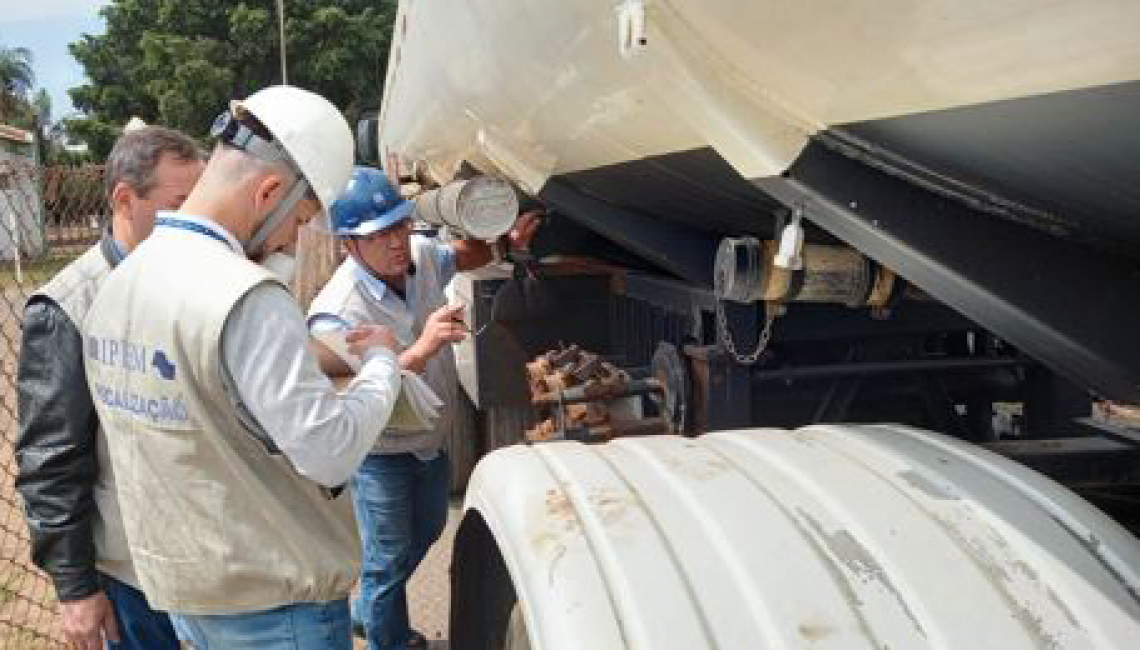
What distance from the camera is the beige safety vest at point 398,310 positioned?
11.4ft

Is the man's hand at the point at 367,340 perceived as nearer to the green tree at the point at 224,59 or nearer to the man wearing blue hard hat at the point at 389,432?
the man wearing blue hard hat at the point at 389,432

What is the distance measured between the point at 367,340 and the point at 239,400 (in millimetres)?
361

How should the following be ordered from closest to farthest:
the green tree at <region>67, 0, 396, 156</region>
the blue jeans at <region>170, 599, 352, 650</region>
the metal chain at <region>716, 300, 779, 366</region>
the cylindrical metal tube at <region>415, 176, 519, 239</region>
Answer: the blue jeans at <region>170, 599, 352, 650</region> < the metal chain at <region>716, 300, 779, 366</region> < the cylindrical metal tube at <region>415, 176, 519, 239</region> < the green tree at <region>67, 0, 396, 156</region>

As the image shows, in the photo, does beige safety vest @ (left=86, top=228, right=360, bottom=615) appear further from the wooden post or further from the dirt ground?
the wooden post

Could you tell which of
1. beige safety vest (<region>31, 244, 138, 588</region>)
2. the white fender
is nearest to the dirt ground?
beige safety vest (<region>31, 244, 138, 588</region>)

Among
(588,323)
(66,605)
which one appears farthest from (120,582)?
(588,323)

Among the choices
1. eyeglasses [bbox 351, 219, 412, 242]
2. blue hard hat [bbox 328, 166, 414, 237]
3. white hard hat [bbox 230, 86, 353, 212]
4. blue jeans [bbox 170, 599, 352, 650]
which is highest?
white hard hat [bbox 230, 86, 353, 212]

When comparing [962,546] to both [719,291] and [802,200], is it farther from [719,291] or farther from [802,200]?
[719,291]

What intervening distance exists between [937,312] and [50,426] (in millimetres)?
2375

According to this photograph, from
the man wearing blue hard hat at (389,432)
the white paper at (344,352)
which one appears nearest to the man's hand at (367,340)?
the white paper at (344,352)

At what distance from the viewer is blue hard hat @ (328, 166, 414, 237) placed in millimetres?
3449

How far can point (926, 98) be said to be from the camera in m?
1.40

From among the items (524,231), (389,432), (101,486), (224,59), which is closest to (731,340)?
(389,432)

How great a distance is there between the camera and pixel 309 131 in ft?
6.44
